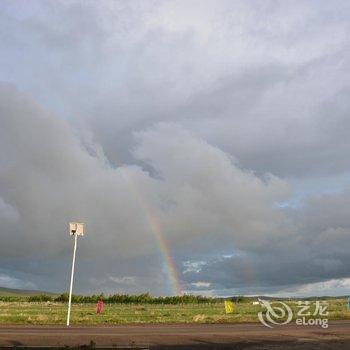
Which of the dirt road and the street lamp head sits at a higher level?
the street lamp head

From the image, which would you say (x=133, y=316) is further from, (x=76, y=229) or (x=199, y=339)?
(x=199, y=339)

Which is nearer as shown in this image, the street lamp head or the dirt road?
the dirt road

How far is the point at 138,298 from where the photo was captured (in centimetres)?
11312

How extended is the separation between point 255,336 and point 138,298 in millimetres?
92051

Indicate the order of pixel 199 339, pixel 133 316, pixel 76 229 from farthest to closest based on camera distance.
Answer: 1. pixel 133 316
2. pixel 76 229
3. pixel 199 339

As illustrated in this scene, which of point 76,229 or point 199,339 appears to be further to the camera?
point 76,229

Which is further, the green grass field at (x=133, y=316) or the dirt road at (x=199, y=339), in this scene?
the green grass field at (x=133, y=316)

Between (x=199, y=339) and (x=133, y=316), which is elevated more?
(x=133, y=316)

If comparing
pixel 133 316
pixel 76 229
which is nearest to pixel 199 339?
pixel 76 229

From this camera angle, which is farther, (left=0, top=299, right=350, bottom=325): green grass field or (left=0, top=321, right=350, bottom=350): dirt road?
(left=0, top=299, right=350, bottom=325): green grass field

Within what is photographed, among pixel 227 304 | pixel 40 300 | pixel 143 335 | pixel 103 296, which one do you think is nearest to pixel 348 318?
pixel 227 304

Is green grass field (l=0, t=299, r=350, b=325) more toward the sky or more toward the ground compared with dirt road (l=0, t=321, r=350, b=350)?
more toward the sky

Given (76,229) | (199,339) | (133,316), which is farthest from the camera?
(133,316)

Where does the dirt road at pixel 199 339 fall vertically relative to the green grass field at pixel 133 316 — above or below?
below
